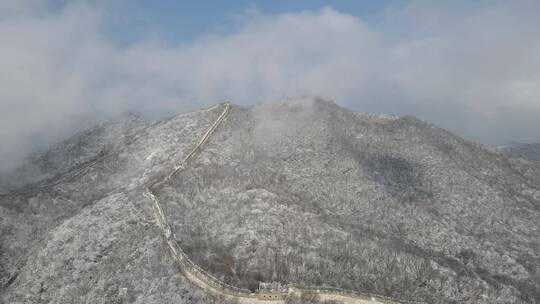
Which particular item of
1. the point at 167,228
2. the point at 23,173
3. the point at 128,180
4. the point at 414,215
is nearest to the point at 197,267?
the point at 167,228

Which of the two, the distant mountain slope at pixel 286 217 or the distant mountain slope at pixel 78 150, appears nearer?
the distant mountain slope at pixel 286 217

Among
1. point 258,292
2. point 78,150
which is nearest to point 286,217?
point 258,292

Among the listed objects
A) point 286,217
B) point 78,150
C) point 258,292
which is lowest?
point 258,292

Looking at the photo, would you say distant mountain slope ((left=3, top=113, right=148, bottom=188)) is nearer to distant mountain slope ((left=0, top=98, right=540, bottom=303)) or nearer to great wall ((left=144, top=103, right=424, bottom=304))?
distant mountain slope ((left=0, top=98, right=540, bottom=303))

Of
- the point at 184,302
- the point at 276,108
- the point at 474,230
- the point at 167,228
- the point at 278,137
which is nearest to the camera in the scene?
the point at 184,302

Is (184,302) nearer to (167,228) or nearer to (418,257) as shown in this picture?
(167,228)

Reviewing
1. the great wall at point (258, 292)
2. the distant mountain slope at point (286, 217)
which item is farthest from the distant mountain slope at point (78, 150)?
the great wall at point (258, 292)

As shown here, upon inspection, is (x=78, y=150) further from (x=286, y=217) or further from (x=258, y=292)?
(x=258, y=292)

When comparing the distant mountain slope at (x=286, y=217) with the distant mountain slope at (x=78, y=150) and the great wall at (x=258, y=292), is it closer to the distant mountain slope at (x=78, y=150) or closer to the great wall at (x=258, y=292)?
the great wall at (x=258, y=292)
